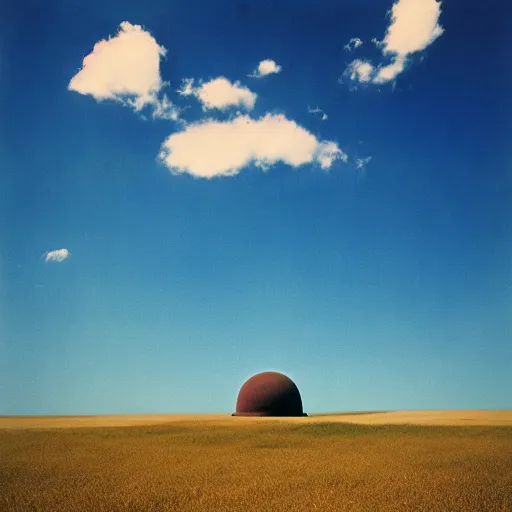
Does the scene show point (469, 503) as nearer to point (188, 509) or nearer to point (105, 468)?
point (188, 509)

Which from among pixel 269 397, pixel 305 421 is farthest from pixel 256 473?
pixel 269 397

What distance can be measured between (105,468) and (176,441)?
7.85 meters

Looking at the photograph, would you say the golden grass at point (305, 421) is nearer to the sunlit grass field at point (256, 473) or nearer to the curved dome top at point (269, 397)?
the curved dome top at point (269, 397)

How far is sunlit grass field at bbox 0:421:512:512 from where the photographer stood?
927 centimetres

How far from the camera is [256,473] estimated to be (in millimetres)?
12547

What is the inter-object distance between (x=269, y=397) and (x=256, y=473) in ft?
92.8

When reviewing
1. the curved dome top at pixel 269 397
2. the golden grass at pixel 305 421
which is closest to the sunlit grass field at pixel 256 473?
the golden grass at pixel 305 421

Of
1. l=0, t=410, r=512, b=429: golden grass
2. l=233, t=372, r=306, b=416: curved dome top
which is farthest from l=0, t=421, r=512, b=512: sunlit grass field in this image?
l=233, t=372, r=306, b=416: curved dome top

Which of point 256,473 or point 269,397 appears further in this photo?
point 269,397

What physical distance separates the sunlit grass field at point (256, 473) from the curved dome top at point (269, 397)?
18.3 meters

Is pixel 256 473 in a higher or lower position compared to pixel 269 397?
lower

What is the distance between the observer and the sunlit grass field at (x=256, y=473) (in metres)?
9.27

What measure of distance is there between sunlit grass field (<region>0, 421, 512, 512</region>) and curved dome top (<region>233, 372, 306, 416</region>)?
59.9ft

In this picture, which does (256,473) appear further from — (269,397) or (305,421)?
(269,397)
